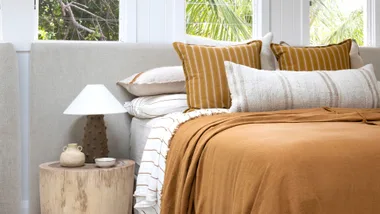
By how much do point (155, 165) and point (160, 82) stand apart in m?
0.67

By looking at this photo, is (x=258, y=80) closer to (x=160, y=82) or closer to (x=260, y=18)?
(x=160, y=82)

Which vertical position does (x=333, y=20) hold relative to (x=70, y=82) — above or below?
above

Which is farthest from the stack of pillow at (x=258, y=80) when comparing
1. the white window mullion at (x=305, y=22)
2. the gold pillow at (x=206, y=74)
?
the white window mullion at (x=305, y=22)

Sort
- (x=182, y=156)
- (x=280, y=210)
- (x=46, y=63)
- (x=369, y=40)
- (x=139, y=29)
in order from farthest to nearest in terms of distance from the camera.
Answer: (x=369, y=40), (x=139, y=29), (x=46, y=63), (x=182, y=156), (x=280, y=210)

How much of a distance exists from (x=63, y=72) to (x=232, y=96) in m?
1.21

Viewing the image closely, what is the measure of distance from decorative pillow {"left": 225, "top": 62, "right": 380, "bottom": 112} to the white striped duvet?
0.60ft

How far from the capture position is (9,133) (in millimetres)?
3639

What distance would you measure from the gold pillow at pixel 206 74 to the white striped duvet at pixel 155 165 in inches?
9.1

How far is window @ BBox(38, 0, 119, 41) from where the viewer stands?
152 inches

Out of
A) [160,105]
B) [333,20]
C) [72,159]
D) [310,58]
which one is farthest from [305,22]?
[72,159]

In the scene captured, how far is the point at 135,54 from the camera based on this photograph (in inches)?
154

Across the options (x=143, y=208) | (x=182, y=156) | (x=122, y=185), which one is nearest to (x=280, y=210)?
(x=182, y=156)

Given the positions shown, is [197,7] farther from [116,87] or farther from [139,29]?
[116,87]

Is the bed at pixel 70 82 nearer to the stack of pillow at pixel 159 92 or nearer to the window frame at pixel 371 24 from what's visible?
the stack of pillow at pixel 159 92
